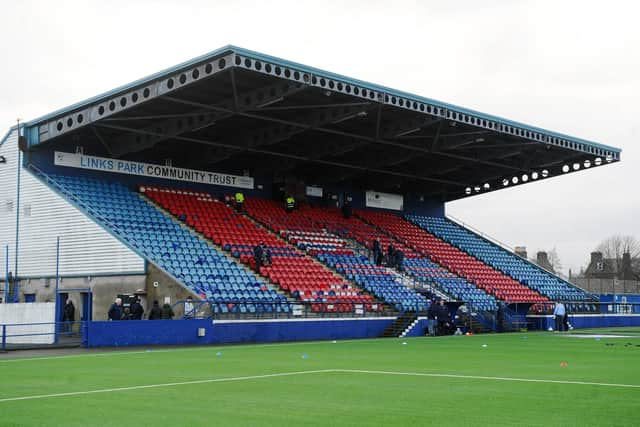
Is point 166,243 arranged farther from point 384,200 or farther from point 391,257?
point 384,200

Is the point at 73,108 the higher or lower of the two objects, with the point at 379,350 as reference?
higher

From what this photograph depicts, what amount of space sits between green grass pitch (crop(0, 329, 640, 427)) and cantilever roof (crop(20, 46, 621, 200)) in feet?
41.0

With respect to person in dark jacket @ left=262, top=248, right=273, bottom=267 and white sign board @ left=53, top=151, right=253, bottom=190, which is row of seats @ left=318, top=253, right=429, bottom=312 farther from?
white sign board @ left=53, top=151, right=253, bottom=190

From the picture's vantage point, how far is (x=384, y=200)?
56188 millimetres

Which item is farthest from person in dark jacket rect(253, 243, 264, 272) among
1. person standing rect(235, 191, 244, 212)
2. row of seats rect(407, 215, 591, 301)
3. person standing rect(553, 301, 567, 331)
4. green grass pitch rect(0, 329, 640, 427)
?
row of seats rect(407, 215, 591, 301)

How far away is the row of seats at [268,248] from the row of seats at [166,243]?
3.64 ft

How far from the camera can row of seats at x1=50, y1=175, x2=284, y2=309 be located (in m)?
34.2

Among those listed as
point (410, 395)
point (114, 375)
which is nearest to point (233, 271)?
point (114, 375)

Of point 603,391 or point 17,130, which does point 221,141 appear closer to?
point 17,130

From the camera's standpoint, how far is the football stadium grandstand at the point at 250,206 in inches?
1300

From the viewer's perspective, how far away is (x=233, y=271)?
3641 cm

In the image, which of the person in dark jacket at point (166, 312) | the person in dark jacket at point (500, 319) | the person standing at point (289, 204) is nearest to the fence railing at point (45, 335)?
the person in dark jacket at point (166, 312)

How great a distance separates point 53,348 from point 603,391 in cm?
1961

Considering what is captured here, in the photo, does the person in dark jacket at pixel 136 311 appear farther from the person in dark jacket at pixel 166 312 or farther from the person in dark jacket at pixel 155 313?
the person in dark jacket at pixel 166 312
